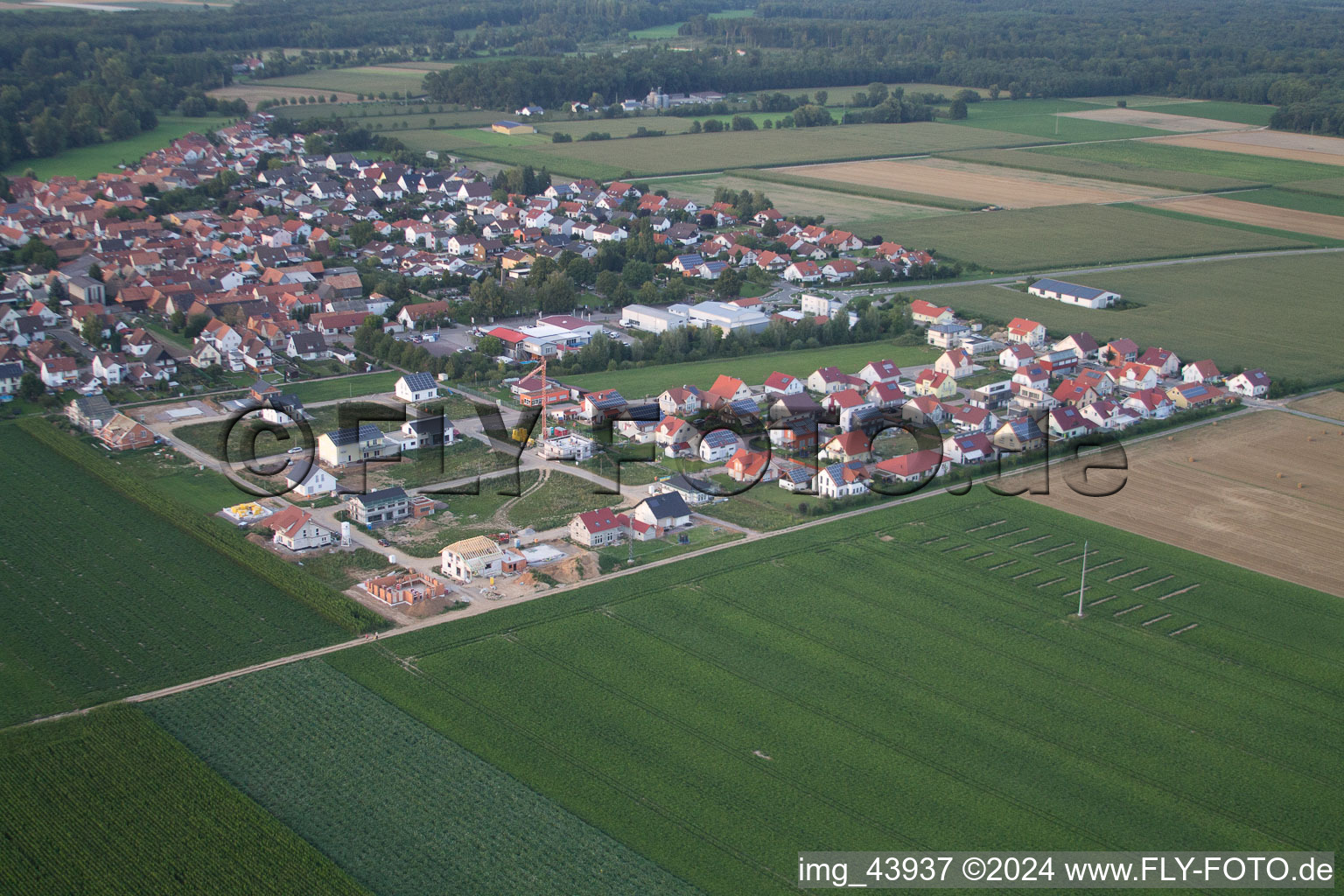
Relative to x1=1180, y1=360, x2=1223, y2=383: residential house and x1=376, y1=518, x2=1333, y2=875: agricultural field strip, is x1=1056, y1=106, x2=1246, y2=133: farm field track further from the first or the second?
x1=376, y1=518, x2=1333, y2=875: agricultural field strip

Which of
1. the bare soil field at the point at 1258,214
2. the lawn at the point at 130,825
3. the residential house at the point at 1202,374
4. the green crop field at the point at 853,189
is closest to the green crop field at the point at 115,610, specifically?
the lawn at the point at 130,825

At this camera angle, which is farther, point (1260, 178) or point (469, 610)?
point (1260, 178)

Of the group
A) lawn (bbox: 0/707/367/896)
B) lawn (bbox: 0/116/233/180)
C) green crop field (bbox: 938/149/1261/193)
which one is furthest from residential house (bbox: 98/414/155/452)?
green crop field (bbox: 938/149/1261/193)

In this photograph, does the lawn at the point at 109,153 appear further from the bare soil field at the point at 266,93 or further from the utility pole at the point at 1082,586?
the utility pole at the point at 1082,586

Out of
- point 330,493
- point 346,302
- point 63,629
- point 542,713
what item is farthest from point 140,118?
point 542,713

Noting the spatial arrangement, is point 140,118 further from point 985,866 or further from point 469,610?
point 985,866

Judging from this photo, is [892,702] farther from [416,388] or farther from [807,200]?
[807,200]
